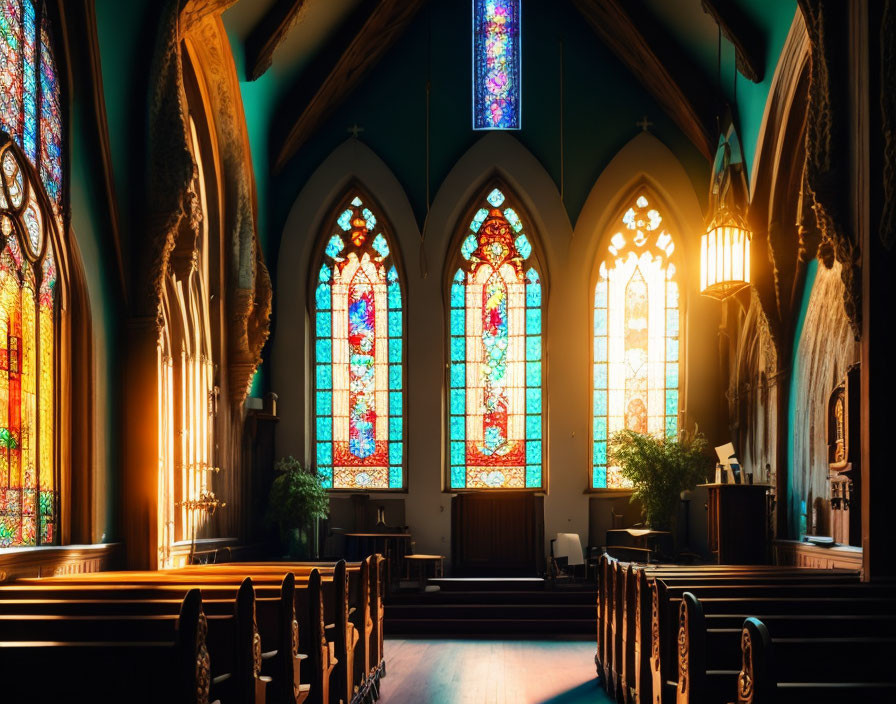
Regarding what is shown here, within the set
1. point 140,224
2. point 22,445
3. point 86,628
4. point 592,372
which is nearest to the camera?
point 86,628

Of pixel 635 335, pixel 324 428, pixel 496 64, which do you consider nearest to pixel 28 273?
pixel 324 428

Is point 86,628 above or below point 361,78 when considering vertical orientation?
below

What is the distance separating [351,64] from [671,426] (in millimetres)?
6532

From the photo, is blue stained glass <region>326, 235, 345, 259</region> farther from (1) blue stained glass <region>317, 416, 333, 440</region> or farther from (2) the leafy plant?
(2) the leafy plant

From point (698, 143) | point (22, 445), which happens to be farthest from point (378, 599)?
point (698, 143)

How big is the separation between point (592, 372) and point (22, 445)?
26.4 ft

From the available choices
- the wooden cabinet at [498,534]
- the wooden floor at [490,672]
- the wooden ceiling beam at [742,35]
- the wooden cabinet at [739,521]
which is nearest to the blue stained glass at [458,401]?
the wooden cabinet at [498,534]

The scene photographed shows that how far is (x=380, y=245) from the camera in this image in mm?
13773

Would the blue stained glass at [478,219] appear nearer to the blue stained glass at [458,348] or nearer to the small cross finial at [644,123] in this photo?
the blue stained glass at [458,348]

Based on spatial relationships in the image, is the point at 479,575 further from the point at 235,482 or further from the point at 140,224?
the point at 140,224

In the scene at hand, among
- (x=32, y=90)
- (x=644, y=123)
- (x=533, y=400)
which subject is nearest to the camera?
(x=32, y=90)

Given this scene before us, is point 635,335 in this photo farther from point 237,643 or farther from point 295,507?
point 237,643

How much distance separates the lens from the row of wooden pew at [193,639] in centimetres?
333

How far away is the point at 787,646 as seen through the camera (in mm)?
3736
